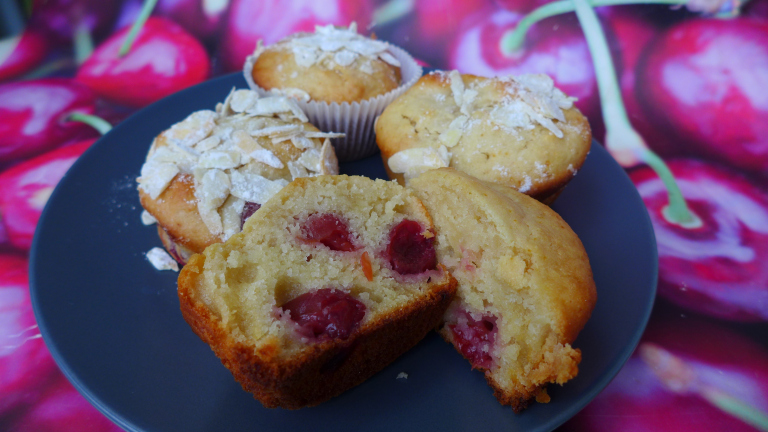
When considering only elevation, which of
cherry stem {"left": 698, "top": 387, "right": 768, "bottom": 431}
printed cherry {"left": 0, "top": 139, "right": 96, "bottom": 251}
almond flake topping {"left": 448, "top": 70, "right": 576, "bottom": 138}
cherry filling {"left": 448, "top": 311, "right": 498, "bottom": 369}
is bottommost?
cherry stem {"left": 698, "top": 387, "right": 768, "bottom": 431}

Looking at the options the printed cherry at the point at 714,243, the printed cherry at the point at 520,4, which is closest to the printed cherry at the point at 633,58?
the printed cherry at the point at 714,243

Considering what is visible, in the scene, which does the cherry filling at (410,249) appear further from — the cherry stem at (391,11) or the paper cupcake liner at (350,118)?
the cherry stem at (391,11)

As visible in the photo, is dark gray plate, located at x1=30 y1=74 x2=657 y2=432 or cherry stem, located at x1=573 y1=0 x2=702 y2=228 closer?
dark gray plate, located at x1=30 y1=74 x2=657 y2=432

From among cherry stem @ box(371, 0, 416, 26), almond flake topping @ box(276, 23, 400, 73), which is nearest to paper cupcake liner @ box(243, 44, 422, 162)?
almond flake topping @ box(276, 23, 400, 73)

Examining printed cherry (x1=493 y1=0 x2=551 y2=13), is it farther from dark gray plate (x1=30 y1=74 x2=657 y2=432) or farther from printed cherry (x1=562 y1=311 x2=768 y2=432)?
printed cherry (x1=562 y1=311 x2=768 y2=432)

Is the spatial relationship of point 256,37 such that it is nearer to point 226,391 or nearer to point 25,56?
point 25,56

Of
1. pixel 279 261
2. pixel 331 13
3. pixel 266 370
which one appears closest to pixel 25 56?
pixel 331 13
